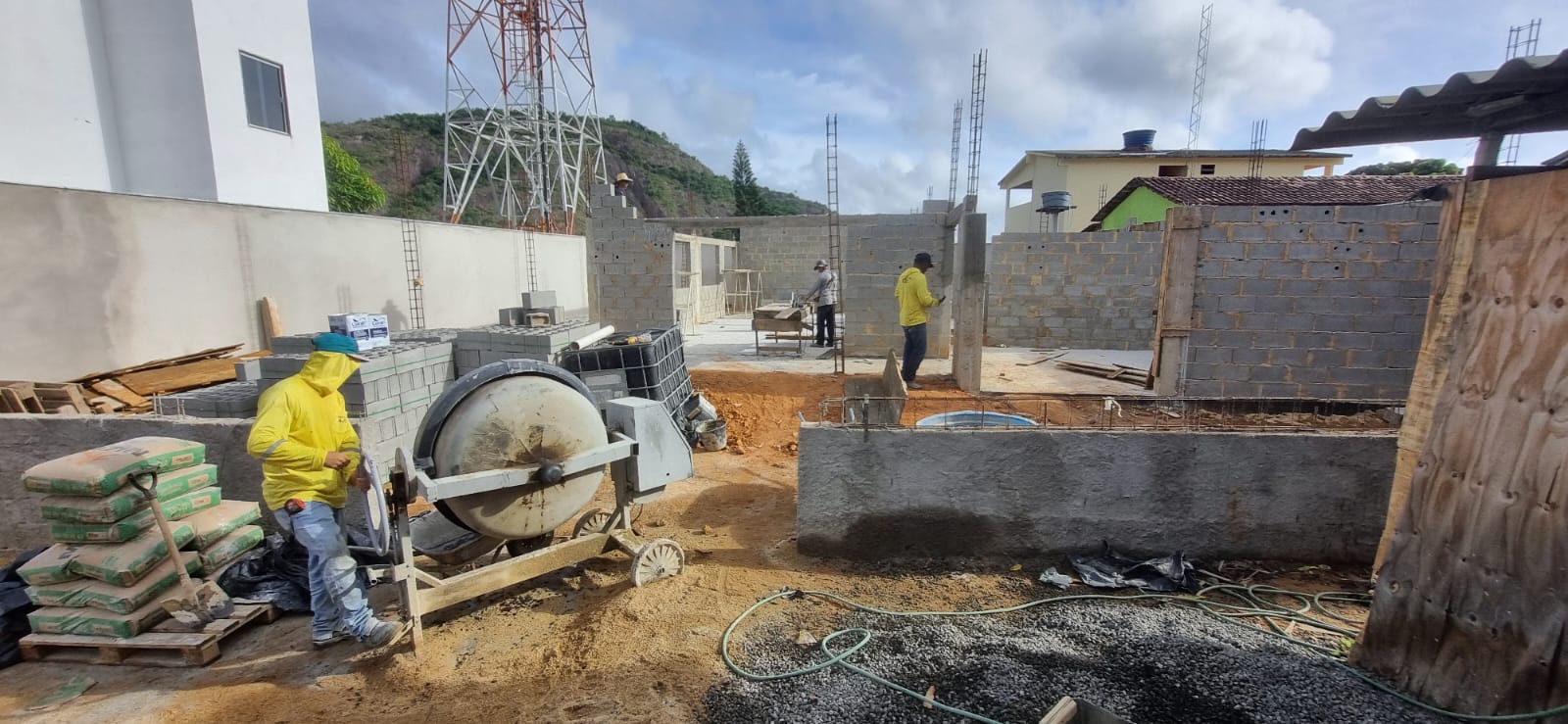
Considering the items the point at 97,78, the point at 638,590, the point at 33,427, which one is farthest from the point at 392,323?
the point at 638,590

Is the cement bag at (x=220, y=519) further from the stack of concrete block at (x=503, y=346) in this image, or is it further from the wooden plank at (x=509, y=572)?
the stack of concrete block at (x=503, y=346)

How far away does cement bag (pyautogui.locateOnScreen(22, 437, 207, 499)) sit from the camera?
10.7ft

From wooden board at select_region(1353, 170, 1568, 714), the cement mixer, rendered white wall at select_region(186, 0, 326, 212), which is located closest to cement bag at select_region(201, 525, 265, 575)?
the cement mixer

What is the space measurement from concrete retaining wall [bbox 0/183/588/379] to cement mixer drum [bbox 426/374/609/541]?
6.23 m

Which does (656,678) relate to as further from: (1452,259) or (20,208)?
(20,208)

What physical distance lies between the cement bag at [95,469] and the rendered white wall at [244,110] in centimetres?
842

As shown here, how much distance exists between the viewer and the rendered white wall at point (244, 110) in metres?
10.6

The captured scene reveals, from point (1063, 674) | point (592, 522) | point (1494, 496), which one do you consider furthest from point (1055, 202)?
point (1063, 674)

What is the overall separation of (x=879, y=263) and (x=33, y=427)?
9.56 metres

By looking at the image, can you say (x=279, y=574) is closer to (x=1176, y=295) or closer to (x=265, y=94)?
(x=1176, y=295)

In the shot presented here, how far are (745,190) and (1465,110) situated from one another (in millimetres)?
52249

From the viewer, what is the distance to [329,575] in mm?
3207

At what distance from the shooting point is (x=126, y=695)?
9.98 feet

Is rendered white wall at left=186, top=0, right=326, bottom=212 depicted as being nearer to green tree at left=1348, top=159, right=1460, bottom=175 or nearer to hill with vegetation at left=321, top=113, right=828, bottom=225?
hill with vegetation at left=321, top=113, right=828, bottom=225
